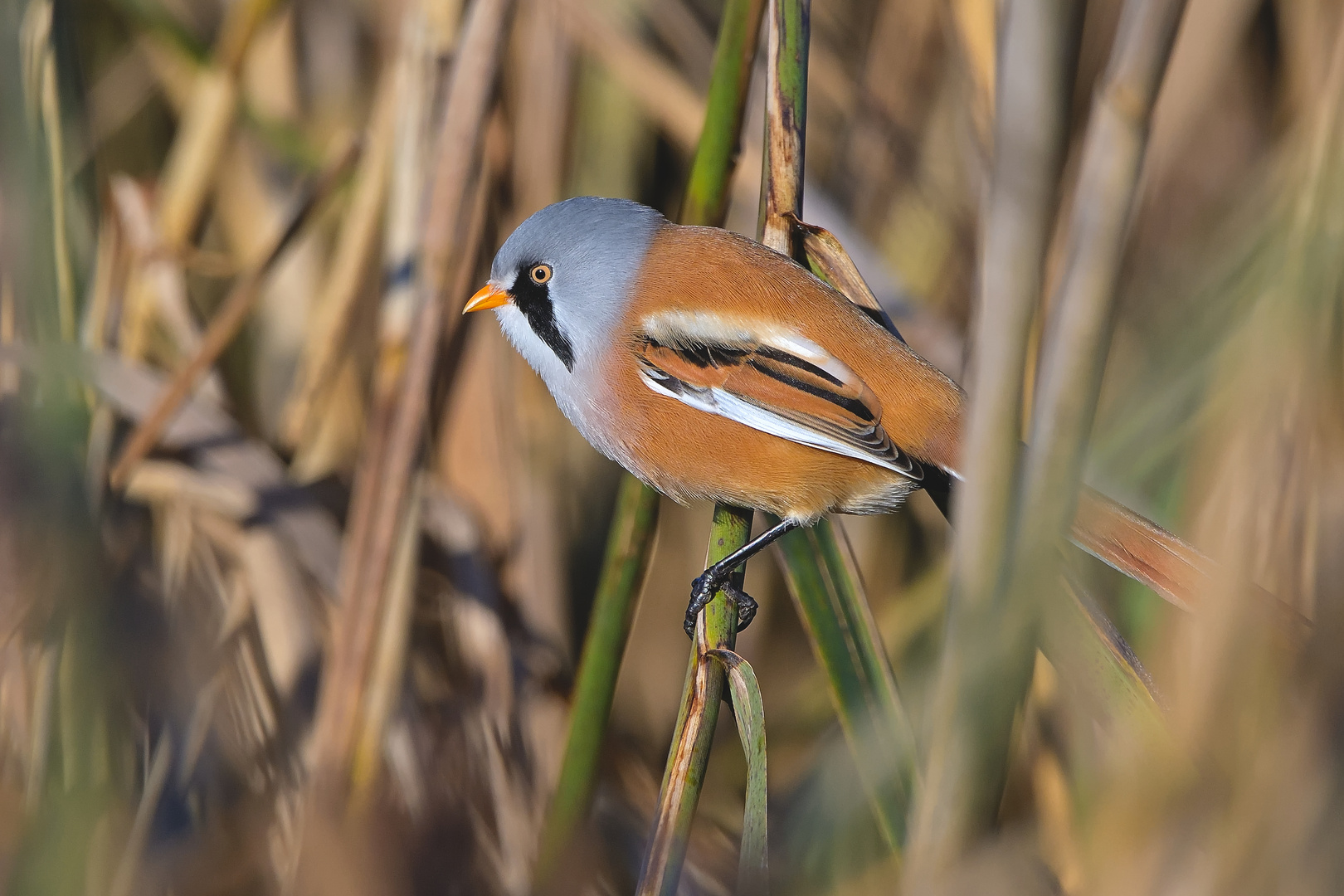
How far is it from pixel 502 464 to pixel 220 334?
2.54ft

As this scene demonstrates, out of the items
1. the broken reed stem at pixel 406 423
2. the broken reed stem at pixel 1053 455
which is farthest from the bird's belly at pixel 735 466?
the broken reed stem at pixel 1053 455

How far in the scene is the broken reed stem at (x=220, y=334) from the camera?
2469mm

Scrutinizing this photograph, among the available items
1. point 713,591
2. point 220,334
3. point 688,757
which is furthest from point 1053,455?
point 220,334

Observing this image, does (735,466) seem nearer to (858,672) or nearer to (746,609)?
(746,609)

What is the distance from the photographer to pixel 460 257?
226 cm

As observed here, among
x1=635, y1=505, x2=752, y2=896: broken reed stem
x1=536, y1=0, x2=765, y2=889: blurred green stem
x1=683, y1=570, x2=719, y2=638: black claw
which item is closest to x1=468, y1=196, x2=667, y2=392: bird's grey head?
x1=536, y1=0, x2=765, y2=889: blurred green stem

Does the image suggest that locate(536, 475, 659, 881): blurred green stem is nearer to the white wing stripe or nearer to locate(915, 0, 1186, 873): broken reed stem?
the white wing stripe

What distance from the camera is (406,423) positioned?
6.96 feet

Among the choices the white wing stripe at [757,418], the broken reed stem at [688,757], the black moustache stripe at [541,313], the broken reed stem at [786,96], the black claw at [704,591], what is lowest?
the broken reed stem at [688,757]

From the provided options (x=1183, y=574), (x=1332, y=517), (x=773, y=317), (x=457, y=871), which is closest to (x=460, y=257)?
(x=773, y=317)

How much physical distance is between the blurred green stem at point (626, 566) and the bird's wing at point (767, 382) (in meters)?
0.25

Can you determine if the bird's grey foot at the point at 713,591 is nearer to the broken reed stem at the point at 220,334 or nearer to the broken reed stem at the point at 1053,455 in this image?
the broken reed stem at the point at 1053,455

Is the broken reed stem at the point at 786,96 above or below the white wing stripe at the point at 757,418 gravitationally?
above

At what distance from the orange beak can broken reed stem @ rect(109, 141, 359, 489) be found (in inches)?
26.8
